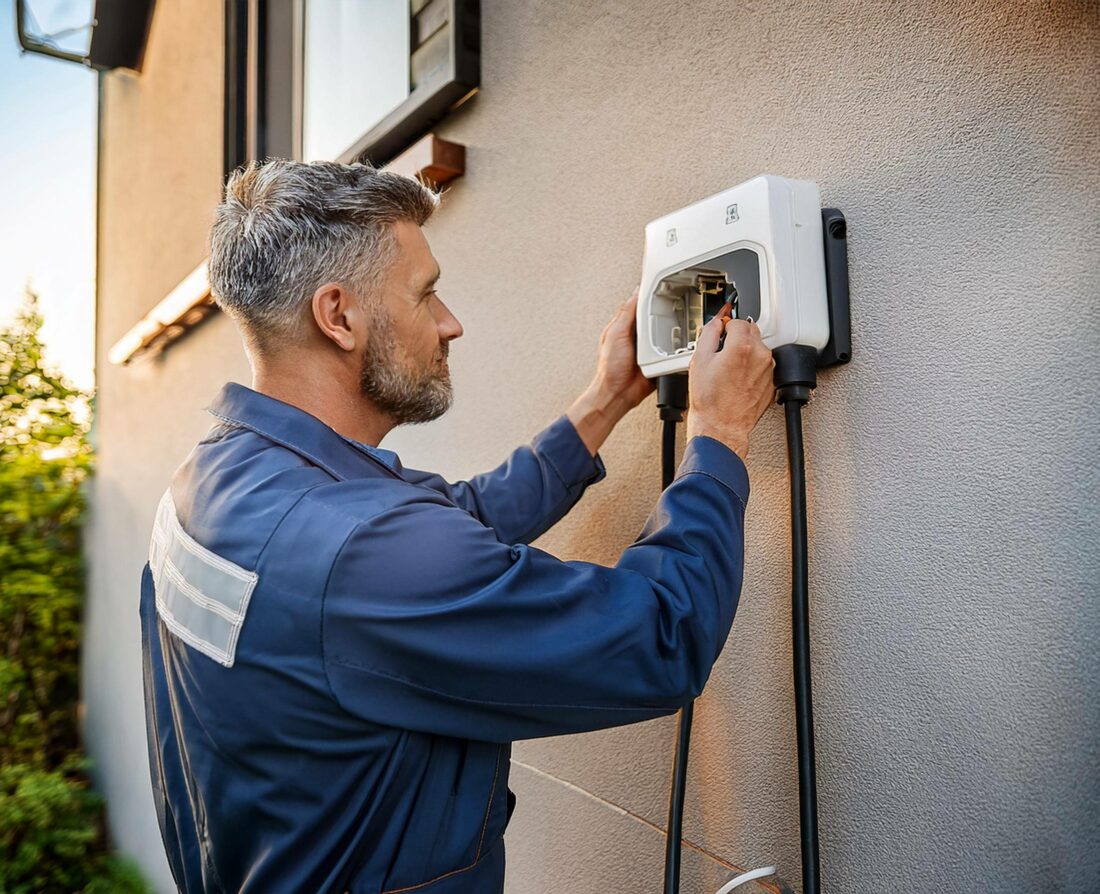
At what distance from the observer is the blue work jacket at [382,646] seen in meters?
0.84

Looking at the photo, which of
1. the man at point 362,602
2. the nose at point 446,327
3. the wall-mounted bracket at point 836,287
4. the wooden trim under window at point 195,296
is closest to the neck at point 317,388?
the man at point 362,602

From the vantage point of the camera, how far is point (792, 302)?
92 cm

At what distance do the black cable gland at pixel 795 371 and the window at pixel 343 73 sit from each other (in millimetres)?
996

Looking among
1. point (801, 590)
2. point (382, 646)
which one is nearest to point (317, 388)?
point (382, 646)

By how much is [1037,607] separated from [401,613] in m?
0.61

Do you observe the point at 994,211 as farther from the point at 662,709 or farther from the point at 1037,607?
the point at 662,709

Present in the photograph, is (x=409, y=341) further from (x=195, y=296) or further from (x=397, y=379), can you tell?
(x=195, y=296)

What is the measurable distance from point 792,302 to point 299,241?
26.0 inches

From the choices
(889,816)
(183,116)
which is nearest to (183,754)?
(889,816)

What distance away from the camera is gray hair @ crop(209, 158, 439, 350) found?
1130 mm

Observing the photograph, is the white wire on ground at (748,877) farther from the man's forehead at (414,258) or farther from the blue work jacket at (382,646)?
the man's forehead at (414,258)

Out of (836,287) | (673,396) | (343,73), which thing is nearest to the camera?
(836,287)

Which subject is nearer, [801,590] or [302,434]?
[801,590]

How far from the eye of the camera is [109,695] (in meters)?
4.48
